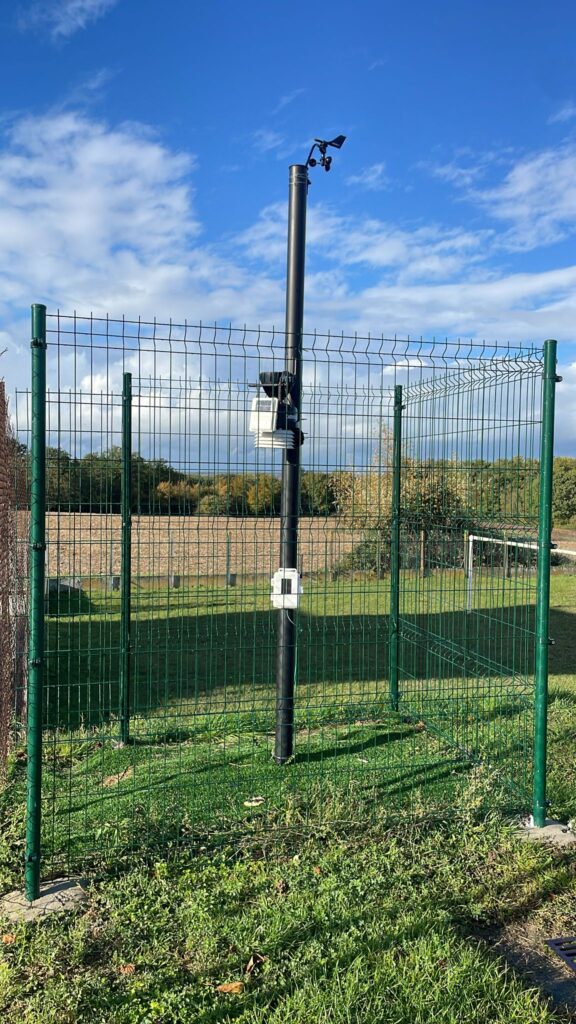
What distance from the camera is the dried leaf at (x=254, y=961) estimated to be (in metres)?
3.01

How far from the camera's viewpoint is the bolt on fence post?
354cm

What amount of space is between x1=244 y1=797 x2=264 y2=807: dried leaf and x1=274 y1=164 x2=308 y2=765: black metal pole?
475mm

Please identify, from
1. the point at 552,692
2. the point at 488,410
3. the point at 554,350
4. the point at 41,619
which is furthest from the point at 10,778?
the point at 552,692

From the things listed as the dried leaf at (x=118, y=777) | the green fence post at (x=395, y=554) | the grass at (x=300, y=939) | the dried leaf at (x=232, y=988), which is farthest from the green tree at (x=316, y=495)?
the dried leaf at (x=232, y=988)

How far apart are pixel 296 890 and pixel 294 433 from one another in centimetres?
Result: 239

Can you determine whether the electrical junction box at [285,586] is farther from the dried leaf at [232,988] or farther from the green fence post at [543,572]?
the dried leaf at [232,988]

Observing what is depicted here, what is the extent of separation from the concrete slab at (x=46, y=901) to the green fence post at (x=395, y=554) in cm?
308

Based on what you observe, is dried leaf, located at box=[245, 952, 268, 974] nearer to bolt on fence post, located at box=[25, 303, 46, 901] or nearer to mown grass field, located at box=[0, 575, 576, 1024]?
mown grass field, located at box=[0, 575, 576, 1024]

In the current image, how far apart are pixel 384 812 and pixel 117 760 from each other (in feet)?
6.34

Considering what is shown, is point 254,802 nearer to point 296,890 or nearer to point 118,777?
point 296,890

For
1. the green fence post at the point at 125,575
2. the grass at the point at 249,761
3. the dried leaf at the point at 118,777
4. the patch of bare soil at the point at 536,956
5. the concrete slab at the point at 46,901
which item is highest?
the green fence post at the point at 125,575

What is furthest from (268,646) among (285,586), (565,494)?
(565,494)

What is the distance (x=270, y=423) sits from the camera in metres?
4.29

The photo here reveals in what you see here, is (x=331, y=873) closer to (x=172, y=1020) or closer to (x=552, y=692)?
(x=172, y=1020)
